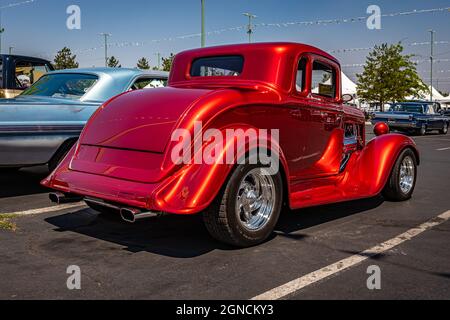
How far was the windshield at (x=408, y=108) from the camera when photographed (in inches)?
873

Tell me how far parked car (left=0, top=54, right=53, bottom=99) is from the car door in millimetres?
5702

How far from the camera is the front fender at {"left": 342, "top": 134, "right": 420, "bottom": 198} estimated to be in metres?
5.15

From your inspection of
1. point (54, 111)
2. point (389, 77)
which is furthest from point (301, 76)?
point (389, 77)

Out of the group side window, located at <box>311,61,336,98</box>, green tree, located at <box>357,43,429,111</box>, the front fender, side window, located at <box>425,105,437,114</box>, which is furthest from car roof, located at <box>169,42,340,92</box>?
green tree, located at <box>357,43,429,111</box>

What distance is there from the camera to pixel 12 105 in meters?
5.32

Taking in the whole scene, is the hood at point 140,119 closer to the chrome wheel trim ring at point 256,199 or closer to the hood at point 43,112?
the chrome wheel trim ring at point 256,199

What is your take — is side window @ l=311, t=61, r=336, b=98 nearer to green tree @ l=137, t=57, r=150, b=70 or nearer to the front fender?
the front fender

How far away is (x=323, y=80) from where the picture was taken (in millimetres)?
5266

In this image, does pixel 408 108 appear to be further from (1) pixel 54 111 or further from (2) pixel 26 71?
(1) pixel 54 111

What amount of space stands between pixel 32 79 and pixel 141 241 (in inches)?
279

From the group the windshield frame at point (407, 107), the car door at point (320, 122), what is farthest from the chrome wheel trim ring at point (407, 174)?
the windshield frame at point (407, 107)

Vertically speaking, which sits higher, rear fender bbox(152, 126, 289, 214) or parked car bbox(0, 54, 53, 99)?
parked car bbox(0, 54, 53, 99)
